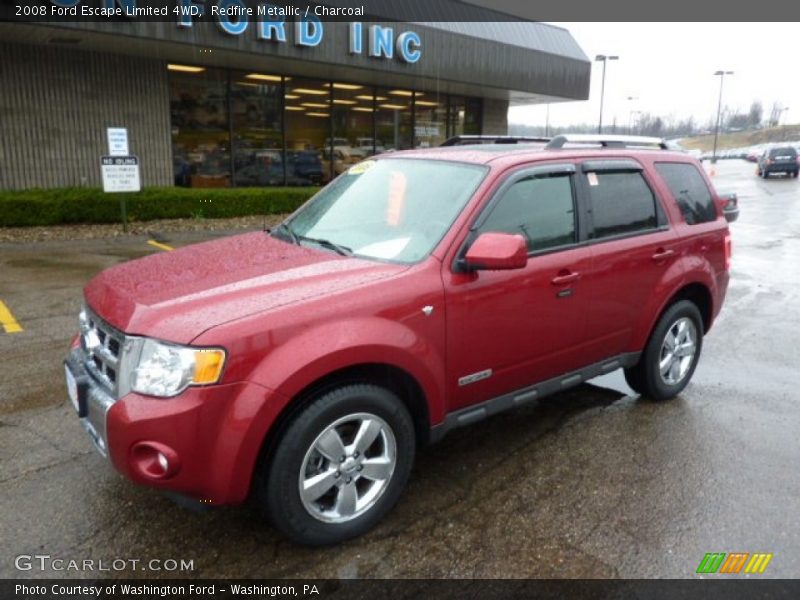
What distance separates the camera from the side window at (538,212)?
352 centimetres

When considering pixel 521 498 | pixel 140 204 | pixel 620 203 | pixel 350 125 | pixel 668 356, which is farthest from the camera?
pixel 350 125

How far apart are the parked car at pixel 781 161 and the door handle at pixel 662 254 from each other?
34.8m

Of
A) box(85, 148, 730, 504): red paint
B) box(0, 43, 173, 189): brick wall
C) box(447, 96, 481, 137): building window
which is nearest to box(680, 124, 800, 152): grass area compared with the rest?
box(447, 96, 481, 137): building window

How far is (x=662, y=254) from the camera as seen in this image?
4.29 meters

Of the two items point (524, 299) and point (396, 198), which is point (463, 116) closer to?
point (396, 198)

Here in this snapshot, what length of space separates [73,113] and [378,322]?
43.0ft

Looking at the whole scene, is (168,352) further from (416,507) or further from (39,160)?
(39,160)

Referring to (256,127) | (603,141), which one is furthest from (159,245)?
(603,141)

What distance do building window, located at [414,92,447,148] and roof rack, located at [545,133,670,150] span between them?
50.2 feet

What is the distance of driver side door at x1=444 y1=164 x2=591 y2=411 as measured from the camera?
3262mm

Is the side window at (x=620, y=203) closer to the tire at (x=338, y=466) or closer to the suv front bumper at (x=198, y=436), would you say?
the tire at (x=338, y=466)

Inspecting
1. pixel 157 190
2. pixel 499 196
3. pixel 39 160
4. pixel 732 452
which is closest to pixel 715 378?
pixel 732 452

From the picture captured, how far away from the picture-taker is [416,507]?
328 cm

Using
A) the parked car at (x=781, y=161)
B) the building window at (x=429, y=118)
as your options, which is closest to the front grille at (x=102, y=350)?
the building window at (x=429, y=118)
